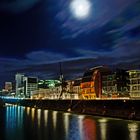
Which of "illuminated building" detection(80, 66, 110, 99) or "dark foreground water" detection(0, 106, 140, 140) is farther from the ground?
"illuminated building" detection(80, 66, 110, 99)

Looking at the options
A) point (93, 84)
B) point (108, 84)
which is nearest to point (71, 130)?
point (108, 84)

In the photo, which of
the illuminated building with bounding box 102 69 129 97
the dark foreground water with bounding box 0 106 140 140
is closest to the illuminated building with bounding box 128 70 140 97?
the illuminated building with bounding box 102 69 129 97

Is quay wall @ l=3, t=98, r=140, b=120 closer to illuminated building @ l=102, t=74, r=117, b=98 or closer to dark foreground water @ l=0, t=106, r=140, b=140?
dark foreground water @ l=0, t=106, r=140, b=140

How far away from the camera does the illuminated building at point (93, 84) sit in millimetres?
173500

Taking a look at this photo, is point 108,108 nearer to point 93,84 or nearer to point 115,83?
point 115,83

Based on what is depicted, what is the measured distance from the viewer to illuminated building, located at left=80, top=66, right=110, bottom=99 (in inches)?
6831

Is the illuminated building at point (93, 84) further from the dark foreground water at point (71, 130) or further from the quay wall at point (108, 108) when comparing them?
the dark foreground water at point (71, 130)

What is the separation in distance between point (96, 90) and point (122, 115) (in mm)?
84949

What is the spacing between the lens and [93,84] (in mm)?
174000

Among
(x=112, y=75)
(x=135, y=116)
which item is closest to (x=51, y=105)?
(x=112, y=75)

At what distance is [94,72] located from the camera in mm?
180750

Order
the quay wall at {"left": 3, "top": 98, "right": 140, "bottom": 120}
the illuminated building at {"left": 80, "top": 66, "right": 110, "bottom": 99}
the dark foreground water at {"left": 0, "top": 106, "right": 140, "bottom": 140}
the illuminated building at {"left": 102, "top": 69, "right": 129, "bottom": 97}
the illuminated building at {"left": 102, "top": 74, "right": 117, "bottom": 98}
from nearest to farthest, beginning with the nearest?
the dark foreground water at {"left": 0, "top": 106, "right": 140, "bottom": 140} → the quay wall at {"left": 3, "top": 98, "right": 140, "bottom": 120} → the illuminated building at {"left": 102, "top": 69, "right": 129, "bottom": 97} → the illuminated building at {"left": 102, "top": 74, "right": 117, "bottom": 98} → the illuminated building at {"left": 80, "top": 66, "right": 110, "bottom": 99}

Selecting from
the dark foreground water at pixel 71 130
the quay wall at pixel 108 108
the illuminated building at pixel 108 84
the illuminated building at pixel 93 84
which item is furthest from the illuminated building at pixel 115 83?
the dark foreground water at pixel 71 130

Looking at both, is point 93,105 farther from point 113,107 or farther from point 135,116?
point 135,116
